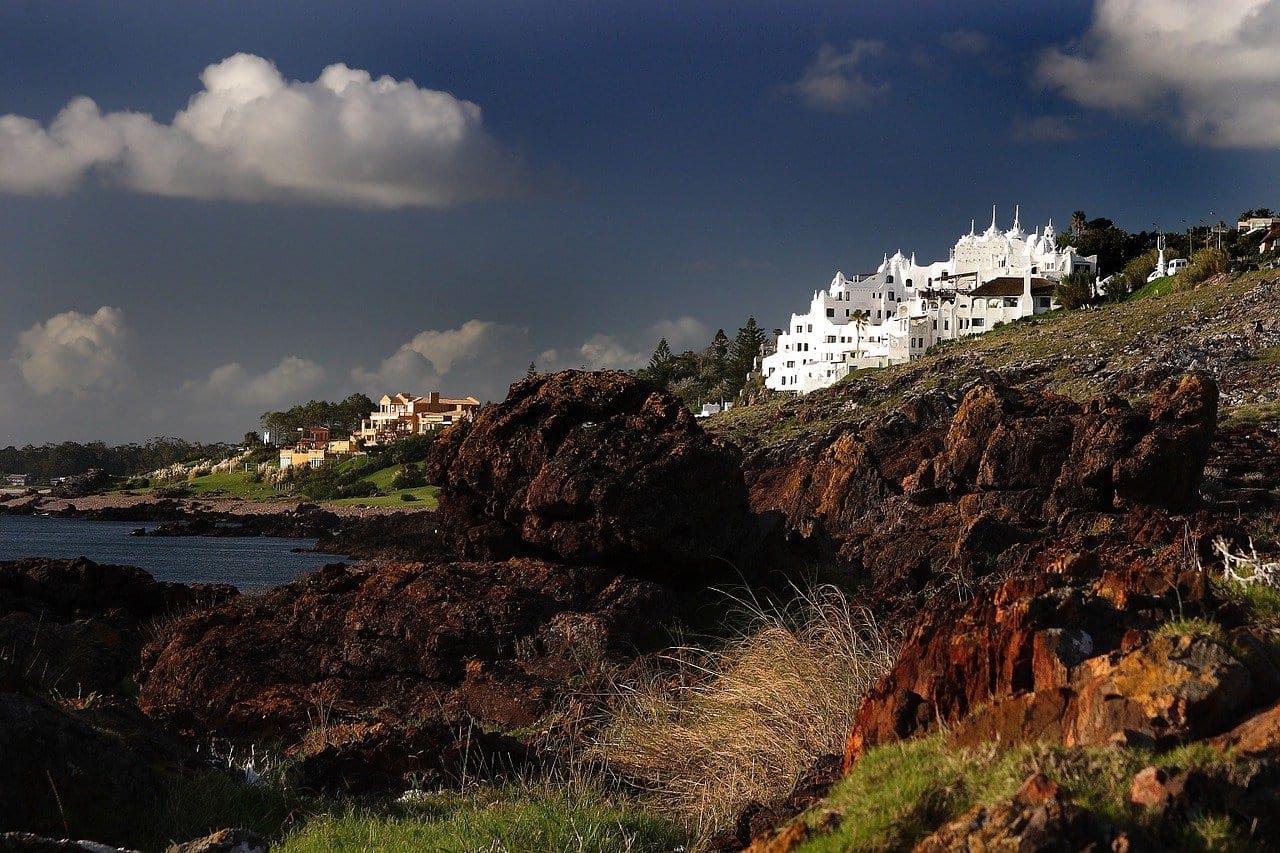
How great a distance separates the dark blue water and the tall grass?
28.1m

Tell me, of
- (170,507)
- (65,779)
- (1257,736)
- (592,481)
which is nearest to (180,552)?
(170,507)

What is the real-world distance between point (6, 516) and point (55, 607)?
102148mm

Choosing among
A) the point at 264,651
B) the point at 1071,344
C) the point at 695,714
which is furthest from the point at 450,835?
the point at 1071,344

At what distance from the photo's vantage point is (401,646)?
14.7 metres

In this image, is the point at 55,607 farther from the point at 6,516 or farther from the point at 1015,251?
the point at 1015,251

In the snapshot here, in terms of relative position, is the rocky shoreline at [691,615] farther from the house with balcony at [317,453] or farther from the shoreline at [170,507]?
the house with balcony at [317,453]

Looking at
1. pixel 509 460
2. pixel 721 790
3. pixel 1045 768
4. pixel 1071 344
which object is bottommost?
pixel 721 790

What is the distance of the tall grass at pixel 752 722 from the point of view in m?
9.46

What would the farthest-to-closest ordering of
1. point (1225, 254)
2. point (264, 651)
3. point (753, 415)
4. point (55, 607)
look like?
point (1225, 254), point (753, 415), point (55, 607), point (264, 651)

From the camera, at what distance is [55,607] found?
20234 millimetres

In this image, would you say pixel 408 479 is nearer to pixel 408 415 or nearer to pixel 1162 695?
pixel 408 415

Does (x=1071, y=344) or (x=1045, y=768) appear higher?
(x=1071, y=344)

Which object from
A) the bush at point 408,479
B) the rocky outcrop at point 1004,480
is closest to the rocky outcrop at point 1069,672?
the rocky outcrop at point 1004,480

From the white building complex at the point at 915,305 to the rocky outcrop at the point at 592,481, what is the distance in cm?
9011
